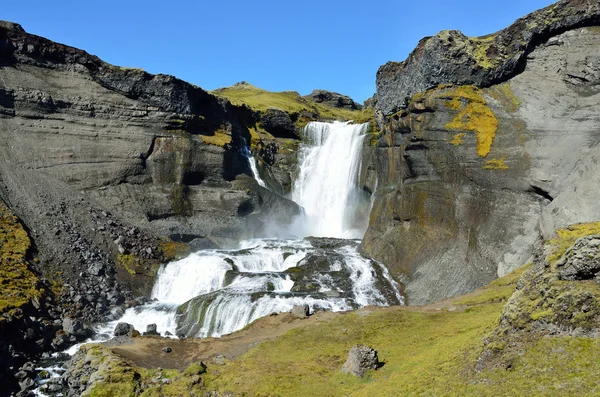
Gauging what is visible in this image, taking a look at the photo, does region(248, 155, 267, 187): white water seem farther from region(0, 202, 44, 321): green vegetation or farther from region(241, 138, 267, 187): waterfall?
region(0, 202, 44, 321): green vegetation

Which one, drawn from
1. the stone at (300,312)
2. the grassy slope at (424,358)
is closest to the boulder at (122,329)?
the stone at (300,312)

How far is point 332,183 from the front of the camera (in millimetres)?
62219

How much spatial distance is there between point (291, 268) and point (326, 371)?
71.8 feet

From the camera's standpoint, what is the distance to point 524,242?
30719 millimetres

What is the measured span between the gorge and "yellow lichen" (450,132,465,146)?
17 centimetres

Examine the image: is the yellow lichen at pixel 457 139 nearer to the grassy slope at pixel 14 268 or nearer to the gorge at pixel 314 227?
the gorge at pixel 314 227

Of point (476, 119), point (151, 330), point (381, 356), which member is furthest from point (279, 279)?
point (476, 119)

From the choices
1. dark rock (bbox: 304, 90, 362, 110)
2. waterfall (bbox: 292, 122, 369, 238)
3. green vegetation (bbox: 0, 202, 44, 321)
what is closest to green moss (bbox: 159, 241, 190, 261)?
green vegetation (bbox: 0, 202, 44, 321)

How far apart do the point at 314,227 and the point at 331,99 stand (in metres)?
84.9

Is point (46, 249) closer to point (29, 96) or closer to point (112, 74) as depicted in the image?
point (29, 96)

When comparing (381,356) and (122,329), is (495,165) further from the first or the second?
(122,329)

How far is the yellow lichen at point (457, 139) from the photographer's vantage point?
3725 cm

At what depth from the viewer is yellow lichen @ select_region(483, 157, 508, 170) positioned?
34.2 meters

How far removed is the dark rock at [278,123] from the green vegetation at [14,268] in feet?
143
